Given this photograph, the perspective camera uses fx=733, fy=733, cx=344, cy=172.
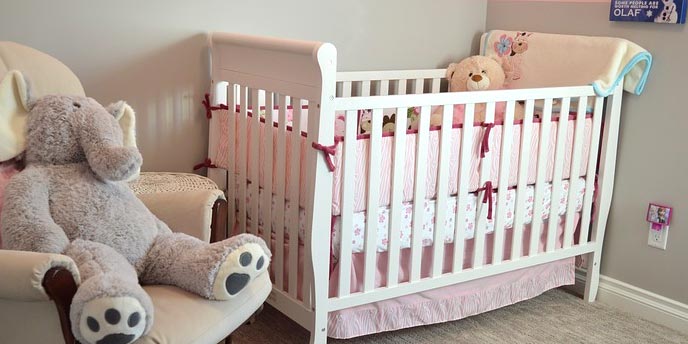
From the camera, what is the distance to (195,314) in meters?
1.65

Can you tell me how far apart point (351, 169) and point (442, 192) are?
38 cm

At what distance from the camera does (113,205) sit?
1803mm

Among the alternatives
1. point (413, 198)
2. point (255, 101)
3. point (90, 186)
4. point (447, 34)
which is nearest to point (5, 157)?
point (90, 186)

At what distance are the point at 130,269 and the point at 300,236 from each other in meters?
0.69

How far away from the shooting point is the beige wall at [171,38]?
227 centimetres

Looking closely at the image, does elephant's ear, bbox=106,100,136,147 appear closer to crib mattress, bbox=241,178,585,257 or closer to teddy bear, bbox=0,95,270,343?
teddy bear, bbox=0,95,270,343

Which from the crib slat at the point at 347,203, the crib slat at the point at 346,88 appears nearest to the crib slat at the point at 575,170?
the crib slat at the point at 346,88

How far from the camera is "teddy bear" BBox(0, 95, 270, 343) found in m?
1.64

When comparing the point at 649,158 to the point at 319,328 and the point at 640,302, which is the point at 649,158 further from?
the point at 319,328

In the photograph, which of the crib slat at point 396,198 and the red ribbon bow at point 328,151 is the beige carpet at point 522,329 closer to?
the crib slat at point 396,198

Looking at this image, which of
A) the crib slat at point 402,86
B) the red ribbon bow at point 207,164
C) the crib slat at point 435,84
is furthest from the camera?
the crib slat at point 435,84

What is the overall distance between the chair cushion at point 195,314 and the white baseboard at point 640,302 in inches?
65.8

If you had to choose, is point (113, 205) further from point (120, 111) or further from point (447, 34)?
point (447, 34)

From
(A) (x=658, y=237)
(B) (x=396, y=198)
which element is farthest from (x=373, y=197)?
(A) (x=658, y=237)
